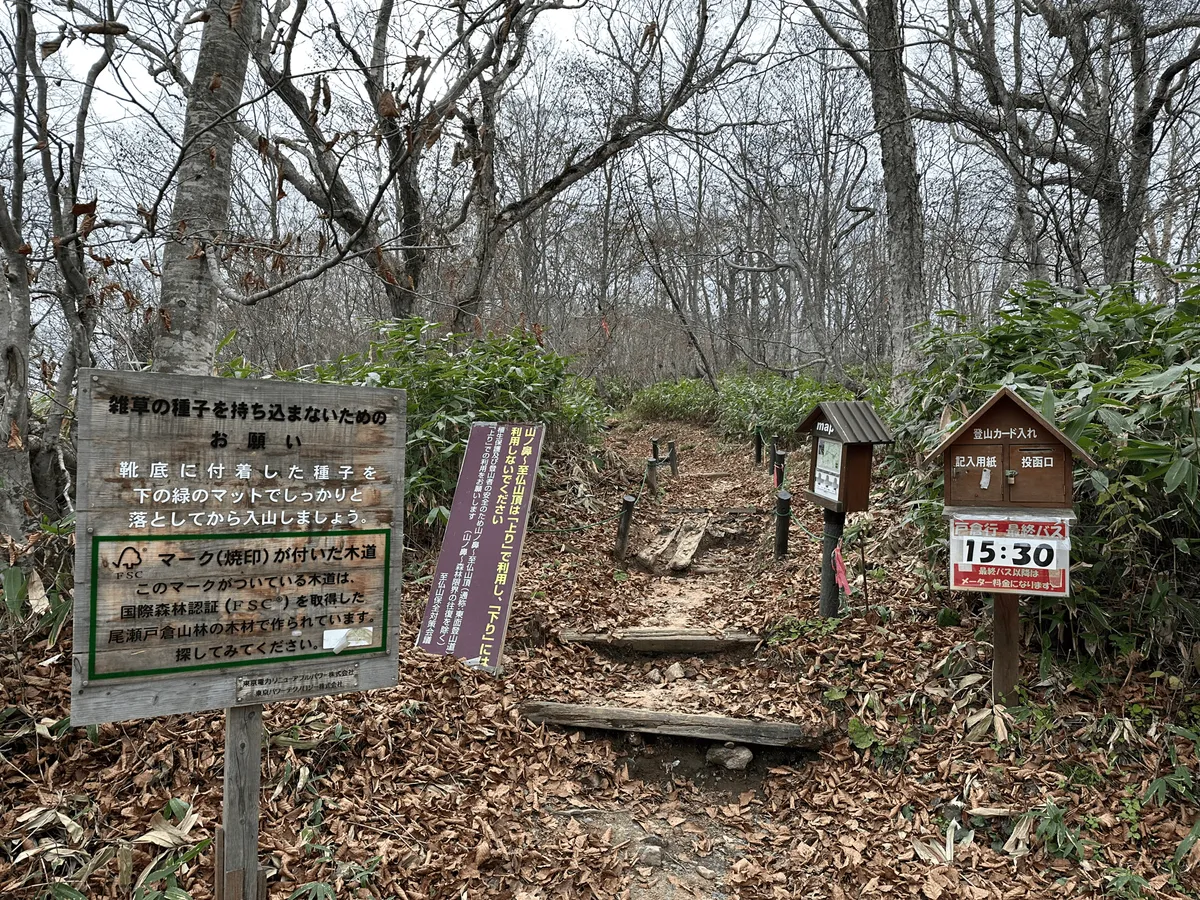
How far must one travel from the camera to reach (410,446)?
579 centimetres

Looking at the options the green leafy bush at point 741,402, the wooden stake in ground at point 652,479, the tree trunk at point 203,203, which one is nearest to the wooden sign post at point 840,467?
the tree trunk at point 203,203

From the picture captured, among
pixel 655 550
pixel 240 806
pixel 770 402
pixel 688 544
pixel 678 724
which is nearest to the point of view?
pixel 240 806

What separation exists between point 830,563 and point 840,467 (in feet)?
2.15

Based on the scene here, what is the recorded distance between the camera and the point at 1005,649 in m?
3.24

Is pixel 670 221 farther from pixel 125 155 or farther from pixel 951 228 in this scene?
pixel 125 155

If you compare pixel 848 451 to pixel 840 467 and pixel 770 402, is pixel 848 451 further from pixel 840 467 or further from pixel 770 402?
pixel 770 402

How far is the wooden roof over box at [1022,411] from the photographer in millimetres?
2963

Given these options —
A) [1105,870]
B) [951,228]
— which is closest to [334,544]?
[1105,870]

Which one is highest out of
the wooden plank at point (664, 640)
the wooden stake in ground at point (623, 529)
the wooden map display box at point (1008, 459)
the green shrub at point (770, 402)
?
the green shrub at point (770, 402)

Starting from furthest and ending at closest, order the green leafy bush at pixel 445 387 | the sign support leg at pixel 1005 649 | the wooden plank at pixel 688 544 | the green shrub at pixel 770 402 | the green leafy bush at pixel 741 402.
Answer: the green leafy bush at pixel 741 402 → the green shrub at pixel 770 402 → the wooden plank at pixel 688 544 → the green leafy bush at pixel 445 387 → the sign support leg at pixel 1005 649

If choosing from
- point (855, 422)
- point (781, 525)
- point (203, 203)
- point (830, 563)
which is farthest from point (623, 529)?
point (203, 203)

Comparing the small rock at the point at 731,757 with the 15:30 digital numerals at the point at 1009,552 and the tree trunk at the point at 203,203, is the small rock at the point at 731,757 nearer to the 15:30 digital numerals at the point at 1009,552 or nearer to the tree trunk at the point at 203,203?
the 15:30 digital numerals at the point at 1009,552

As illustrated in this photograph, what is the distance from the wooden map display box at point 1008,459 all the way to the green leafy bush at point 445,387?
12.1 ft

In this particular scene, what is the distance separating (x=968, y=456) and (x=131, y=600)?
11.3ft
